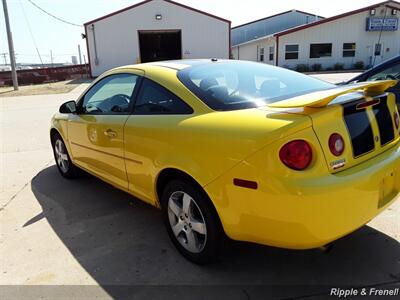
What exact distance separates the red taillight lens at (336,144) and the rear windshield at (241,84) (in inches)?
24.1

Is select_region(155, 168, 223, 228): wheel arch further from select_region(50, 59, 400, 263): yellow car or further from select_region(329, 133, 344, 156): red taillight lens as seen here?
select_region(329, 133, 344, 156): red taillight lens

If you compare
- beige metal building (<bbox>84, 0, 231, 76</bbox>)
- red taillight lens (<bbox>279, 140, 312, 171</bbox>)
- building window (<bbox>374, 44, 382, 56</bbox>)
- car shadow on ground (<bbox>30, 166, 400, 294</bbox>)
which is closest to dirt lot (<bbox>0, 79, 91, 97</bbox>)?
beige metal building (<bbox>84, 0, 231, 76</bbox>)

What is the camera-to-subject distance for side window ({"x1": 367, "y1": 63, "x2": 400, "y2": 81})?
547 cm

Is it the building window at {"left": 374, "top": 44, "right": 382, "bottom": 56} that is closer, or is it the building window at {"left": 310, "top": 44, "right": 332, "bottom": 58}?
the building window at {"left": 374, "top": 44, "right": 382, "bottom": 56}

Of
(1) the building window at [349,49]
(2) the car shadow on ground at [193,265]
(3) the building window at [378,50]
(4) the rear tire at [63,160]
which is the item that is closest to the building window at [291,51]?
(1) the building window at [349,49]

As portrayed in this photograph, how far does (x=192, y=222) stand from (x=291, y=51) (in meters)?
31.1

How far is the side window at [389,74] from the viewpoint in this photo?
5.47 metres

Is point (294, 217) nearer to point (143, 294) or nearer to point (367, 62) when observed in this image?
point (143, 294)

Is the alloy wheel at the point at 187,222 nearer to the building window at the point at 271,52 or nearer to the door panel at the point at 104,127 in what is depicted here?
the door panel at the point at 104,127

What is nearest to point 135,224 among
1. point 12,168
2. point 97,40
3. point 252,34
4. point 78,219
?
point 78,219

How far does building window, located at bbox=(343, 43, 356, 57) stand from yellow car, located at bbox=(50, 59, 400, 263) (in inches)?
1238

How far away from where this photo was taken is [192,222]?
2.85 meters

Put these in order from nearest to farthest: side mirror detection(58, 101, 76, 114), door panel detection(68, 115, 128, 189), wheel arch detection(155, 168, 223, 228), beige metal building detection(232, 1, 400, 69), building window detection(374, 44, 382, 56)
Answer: wheel arch detection(155, 168, 223, 228) < door panel detection(68, 115, 128, 189) < side mirror detection(58, 101, 76, 114) < beige metal building detection(232, 1, 400, 69) < building window detection(374, 44, 382, 56)

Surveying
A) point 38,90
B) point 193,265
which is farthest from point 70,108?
point 38,90
